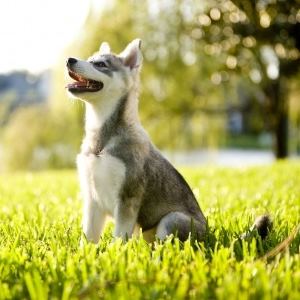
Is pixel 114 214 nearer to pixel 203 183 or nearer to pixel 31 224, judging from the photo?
pixel 31 224

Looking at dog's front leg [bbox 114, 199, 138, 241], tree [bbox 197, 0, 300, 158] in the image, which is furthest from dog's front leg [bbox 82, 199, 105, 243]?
tree [bbox 197, 0, 300, 158]

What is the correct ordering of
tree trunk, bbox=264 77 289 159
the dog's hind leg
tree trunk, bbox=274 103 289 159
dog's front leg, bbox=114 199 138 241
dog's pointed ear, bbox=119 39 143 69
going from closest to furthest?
dog's front leg, bbox=114 199 138 241, the dog's hind leg, dog's pointed ear, bbox=119 39 143 69, tree trunk, bbox=264 77 289 159, tree trunk, bbox=274 103 289 159

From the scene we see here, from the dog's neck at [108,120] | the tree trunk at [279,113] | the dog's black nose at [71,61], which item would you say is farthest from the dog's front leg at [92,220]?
the tree trunk at [279,113]

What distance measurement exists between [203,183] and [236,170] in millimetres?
3024

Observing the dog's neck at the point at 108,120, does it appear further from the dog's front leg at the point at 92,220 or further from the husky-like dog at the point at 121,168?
the dog's front leg at the point at 92,220

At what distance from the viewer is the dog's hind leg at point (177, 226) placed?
4.09 m

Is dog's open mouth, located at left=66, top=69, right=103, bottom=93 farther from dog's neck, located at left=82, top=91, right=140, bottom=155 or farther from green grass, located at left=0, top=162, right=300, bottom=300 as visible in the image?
green grass, located at left=0, top=162, right=300, bottom=300

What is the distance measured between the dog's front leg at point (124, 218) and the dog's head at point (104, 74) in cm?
80

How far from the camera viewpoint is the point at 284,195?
7.38 meters

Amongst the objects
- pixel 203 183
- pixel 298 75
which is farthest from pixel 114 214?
pixel 298 75

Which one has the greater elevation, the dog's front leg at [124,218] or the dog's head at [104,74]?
the dog's head at [104,74]

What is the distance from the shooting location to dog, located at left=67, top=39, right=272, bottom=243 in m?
4.03

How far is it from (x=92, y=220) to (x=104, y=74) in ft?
3.46

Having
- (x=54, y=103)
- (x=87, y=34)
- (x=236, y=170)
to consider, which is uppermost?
(x=87, y=34)
